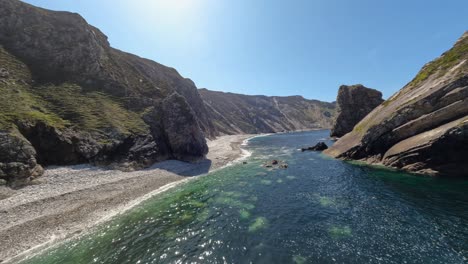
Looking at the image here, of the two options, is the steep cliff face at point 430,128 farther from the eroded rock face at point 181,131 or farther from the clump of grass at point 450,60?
the eroded rock face at point 181,131

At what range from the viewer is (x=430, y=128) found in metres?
42.9

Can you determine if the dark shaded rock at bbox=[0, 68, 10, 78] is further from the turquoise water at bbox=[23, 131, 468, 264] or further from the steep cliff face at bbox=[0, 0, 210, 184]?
the turquoise water at bbox=[23, 131, 468, 264]

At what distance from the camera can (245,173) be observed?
50188 mm

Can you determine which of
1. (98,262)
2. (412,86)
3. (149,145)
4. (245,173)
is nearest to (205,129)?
(149,145)

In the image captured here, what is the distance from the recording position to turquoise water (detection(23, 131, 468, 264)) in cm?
1878

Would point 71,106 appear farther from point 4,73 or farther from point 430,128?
point 430,128

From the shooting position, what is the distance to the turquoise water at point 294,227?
18.8 meters

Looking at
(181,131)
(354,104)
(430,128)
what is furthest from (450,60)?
(181,131)

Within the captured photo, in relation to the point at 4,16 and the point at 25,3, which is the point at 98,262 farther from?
the point at 25,3

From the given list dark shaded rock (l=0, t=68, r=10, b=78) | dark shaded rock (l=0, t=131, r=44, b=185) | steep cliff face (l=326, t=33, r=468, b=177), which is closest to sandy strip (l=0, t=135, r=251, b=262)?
dark shaded rock (l=0, t=131, r=44, b=185)

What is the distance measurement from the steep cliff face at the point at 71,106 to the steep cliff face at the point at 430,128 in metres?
50.1

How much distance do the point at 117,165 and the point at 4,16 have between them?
246ft

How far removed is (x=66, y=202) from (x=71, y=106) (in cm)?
3632

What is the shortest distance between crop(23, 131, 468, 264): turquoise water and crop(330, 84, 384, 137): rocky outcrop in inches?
3302
